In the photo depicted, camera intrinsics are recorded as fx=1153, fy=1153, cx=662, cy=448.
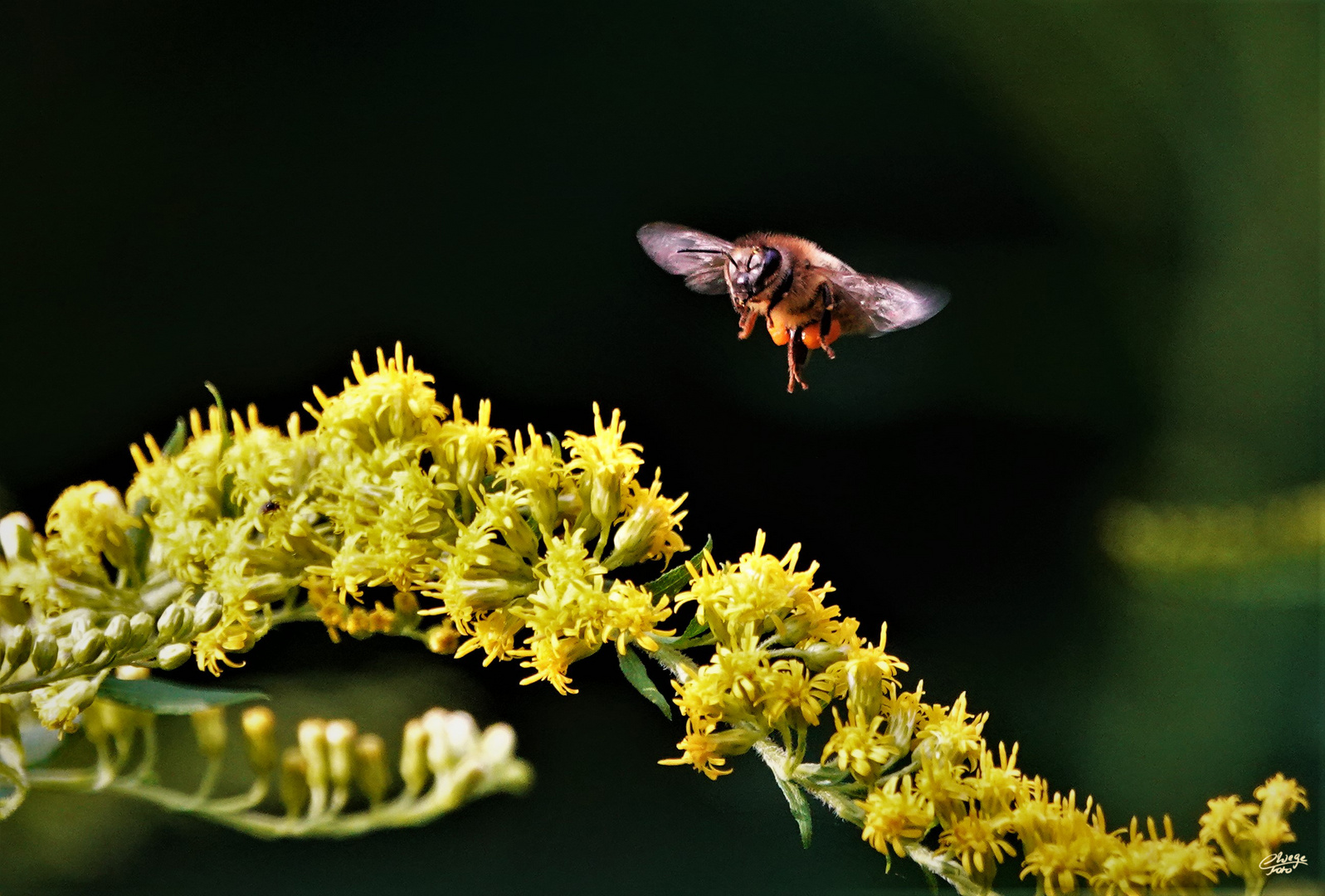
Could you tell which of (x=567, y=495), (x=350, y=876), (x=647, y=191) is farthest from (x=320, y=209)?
(x=567, y=495)

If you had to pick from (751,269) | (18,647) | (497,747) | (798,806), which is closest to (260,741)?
(497,747)

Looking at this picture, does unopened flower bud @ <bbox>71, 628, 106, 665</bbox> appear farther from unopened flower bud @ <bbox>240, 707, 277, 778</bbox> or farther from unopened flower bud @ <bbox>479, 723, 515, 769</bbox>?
unopened flower bud @ <bbox>479, 723, 515, 769</bbox>

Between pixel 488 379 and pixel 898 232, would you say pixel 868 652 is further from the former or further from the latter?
pixel 898 232

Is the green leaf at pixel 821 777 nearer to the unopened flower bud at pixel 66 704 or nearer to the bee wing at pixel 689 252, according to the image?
the unopened flower bud at pixel 66 704

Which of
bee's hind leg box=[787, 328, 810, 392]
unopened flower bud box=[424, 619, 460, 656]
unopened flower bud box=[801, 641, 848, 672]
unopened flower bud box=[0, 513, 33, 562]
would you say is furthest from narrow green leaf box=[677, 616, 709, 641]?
unopened flower bud box=[0, 513, 33, 562]

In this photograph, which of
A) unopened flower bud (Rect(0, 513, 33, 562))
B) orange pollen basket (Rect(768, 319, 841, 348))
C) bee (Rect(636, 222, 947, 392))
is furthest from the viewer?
orange pollen basket (Rect(768, 319, 841, 348))

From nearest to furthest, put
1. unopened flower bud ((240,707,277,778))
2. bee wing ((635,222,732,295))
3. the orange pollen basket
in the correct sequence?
unopened flower bud ((240,707,277,778)) < the orange pollen basket < bee wing ((635,222,732,295))

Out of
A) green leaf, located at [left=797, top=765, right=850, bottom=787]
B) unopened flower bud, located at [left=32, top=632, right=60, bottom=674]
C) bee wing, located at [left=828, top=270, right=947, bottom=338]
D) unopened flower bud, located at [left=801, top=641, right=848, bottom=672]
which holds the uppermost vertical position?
bee wing, located at [left=828, top=270, right=947, bottom=338]
